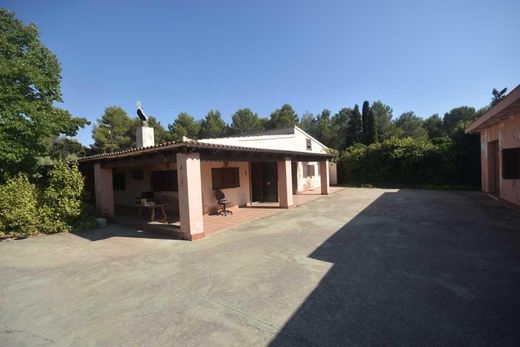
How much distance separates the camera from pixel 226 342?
9.31 feet

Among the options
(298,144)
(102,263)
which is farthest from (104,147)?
(102,263)

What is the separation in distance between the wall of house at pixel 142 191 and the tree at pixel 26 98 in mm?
3479

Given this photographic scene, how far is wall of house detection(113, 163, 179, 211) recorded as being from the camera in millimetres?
11438

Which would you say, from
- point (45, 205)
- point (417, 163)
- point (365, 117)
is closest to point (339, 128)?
point (365, 117)

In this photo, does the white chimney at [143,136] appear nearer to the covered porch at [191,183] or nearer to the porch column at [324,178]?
the covered porch at [191,183]

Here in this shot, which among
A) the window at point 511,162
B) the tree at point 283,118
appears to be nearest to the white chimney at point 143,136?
the window at point 511,162

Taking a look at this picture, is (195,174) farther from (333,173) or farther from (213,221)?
(333,173)

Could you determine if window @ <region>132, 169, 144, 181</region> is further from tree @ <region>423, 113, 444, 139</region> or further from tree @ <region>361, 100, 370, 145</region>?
tree @ <region>423, 113, 444, 139</region>

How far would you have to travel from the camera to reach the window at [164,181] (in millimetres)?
11242

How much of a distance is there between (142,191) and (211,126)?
3395 centimetres

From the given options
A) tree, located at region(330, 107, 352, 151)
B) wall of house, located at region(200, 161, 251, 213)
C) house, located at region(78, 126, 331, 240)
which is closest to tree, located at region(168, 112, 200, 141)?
tree, located at region(330, 107, 352, 151)

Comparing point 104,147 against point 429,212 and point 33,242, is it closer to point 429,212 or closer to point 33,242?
point 33,242

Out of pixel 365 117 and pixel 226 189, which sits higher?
pixel 365 117

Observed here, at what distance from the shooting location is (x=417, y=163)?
18922 millimetres
